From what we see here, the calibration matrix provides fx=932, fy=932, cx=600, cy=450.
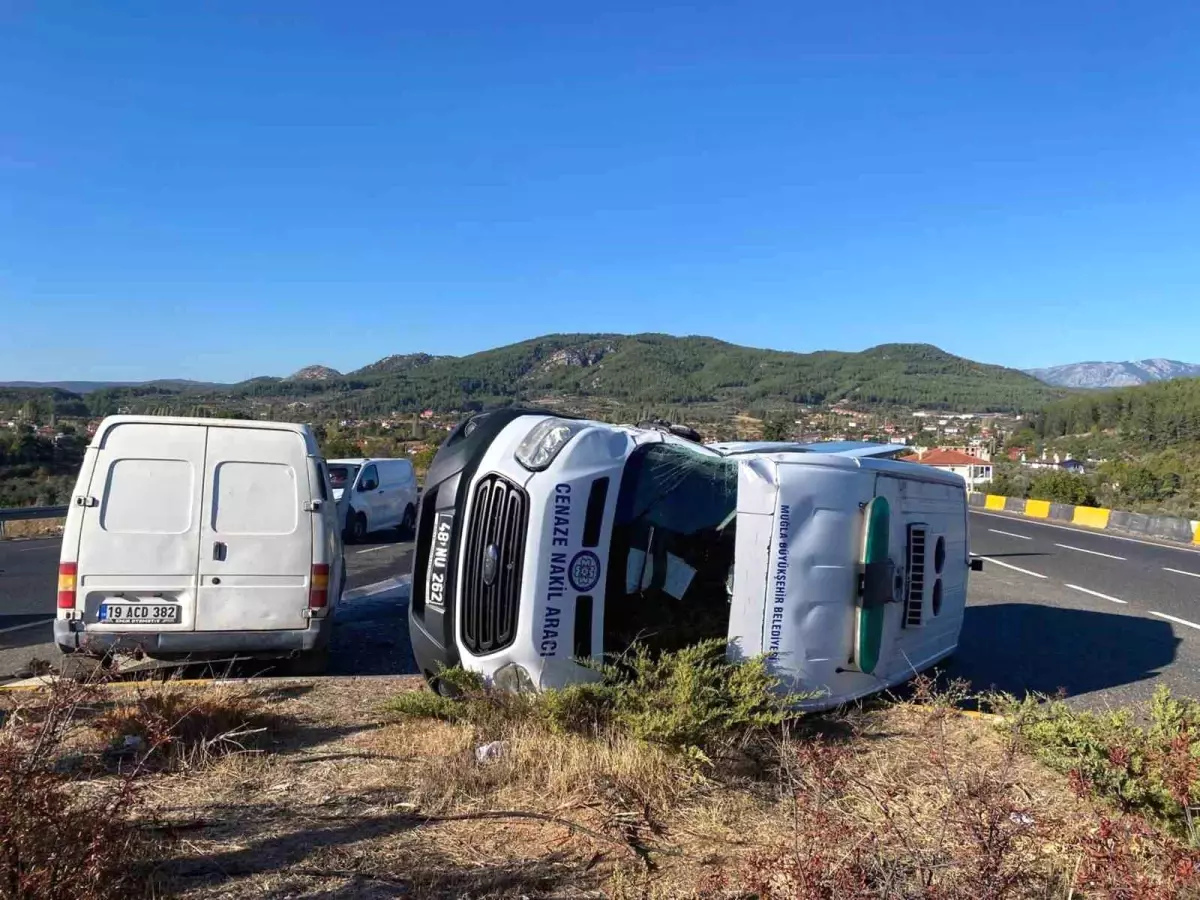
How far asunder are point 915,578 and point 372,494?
50.1 ft

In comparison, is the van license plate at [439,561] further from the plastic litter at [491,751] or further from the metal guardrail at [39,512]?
the metal guardrail at [39,512]

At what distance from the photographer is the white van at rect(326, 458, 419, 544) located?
64.3 ft

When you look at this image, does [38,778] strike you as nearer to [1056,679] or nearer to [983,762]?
[983,762]

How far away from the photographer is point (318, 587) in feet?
23.2

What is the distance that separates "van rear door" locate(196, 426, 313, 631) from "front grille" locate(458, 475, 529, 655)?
2264mm

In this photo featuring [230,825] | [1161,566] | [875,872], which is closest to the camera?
[875,872]

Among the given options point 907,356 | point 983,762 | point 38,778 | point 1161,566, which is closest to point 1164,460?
point 1161,566

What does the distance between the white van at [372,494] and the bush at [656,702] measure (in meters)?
14.8

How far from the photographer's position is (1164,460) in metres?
55.0

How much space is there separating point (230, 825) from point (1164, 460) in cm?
6184

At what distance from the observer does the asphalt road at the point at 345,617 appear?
8.02 m

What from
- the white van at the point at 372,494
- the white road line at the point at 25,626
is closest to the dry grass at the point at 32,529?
the white van at the point at 372,494

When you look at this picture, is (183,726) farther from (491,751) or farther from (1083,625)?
(1083,625)

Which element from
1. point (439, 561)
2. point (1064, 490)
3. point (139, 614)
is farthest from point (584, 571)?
point (1064, 490)
